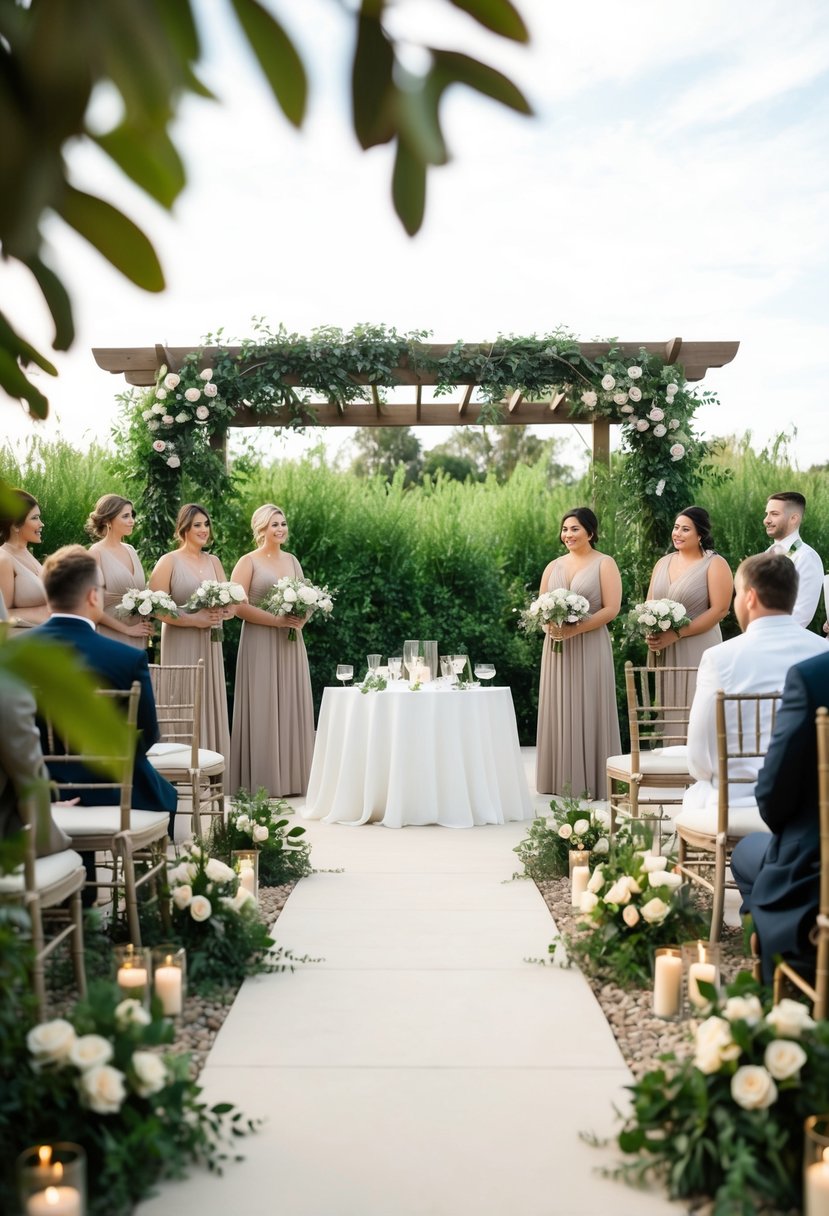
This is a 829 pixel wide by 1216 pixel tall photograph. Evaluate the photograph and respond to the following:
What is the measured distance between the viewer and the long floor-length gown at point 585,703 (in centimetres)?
796

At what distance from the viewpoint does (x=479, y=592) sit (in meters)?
10.6

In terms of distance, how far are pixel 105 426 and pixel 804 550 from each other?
6.24 metres

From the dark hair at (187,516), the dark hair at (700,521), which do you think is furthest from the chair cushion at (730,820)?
the dark hair at (187,516)

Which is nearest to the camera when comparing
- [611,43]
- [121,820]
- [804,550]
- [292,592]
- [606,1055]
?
[611,43]

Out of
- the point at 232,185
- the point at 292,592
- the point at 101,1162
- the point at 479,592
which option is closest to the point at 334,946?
the point at 101,1162

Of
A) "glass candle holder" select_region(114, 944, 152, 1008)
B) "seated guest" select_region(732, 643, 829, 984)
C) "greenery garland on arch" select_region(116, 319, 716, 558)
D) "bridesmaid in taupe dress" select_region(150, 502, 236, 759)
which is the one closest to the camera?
"seated guest" select_region(732, 643, 829, 984)

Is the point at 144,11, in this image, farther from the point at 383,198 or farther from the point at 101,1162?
the point at 101,1162

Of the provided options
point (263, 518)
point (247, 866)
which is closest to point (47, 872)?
point (247, 866)

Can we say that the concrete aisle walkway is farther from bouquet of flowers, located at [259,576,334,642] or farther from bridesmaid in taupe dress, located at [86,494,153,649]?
bouquet of flowers, located at [259,576,334,642]

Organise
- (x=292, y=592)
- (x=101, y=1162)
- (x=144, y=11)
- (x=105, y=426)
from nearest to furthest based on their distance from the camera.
A: (x=144, y=11) → (x=101, y=1162) → (x=292, y=592) → (x=105, y=426)

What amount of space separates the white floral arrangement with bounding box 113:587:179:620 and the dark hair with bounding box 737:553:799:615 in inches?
167

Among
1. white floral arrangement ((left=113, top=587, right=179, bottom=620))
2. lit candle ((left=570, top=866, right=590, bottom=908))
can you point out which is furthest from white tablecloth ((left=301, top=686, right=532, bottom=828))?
lit candle ((left=570, top=866, right=590, bottom=908))

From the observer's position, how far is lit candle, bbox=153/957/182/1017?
11.4 feet

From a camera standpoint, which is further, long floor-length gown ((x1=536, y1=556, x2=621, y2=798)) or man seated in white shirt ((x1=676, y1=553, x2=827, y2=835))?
long floor-length gown ((x1=536, y1=556, x2=621, y2=798))
